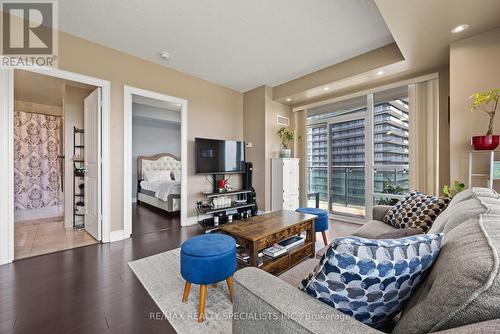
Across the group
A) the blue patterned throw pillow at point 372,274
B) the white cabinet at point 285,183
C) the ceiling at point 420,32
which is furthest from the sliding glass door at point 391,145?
the blue patterned throw pillow at point 372,274

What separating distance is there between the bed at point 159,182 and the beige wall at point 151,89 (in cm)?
85

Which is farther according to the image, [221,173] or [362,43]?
[221,173]

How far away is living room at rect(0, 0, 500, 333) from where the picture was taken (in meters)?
0.71

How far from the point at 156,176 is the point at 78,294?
455 cm

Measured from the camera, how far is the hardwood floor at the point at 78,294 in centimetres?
145

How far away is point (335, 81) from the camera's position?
355cm

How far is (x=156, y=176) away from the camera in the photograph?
6086 millimetres

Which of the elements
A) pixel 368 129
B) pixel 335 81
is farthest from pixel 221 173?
pixel 368 129

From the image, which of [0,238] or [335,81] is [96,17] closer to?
[0,238]

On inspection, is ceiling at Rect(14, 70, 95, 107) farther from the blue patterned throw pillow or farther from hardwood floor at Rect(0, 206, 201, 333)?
the blue patterned throw pillow

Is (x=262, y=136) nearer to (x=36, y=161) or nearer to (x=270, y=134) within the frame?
(x=270, y=134)

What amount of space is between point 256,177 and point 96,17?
11.7 feet

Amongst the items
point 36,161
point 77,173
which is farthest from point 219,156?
point 36,161

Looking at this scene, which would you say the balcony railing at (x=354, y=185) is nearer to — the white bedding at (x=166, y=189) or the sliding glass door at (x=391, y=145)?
the sliding glass door at (x=391, y=145)
